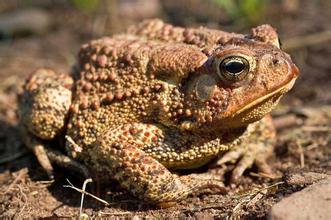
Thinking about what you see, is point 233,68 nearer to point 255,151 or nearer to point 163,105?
point 163,105

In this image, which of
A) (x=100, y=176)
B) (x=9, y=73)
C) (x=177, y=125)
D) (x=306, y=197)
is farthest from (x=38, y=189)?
(x=9, y=73)

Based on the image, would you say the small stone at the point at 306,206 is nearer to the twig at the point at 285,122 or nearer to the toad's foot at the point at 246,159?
the toad's foot at the point at 246,159

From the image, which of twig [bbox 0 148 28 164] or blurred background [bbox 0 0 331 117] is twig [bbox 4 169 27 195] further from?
blurred background [bbox 0 0 331 117]

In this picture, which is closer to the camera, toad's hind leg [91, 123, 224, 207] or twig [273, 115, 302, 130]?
toad's hind leg [91, 123, 224, 207]

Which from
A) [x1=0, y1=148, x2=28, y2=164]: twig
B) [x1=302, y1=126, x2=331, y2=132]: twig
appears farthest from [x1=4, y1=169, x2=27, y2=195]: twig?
[x1=302, y1=126, x2=331, y2=132]: twig

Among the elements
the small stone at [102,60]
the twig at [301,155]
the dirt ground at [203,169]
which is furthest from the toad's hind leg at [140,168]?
the twig at [301,155]

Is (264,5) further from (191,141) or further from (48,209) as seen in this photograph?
(48,209)
